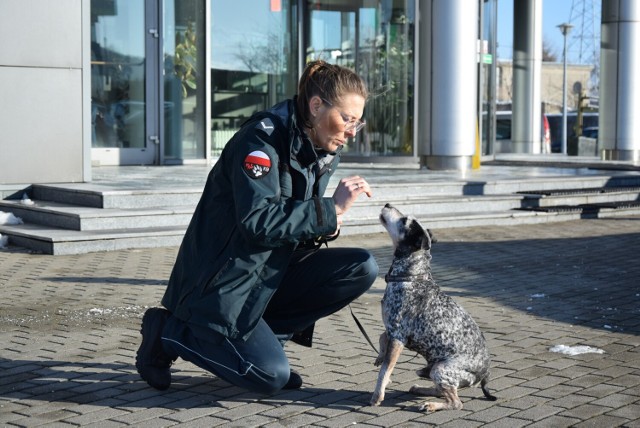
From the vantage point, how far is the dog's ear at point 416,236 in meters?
4.62

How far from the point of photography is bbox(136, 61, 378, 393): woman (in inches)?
179

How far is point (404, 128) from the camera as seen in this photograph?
20969 millimetres

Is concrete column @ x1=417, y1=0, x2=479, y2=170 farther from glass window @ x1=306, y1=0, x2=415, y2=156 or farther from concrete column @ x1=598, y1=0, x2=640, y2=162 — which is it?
concrete column @ x1=598, y1=0, x2=640, y2=162

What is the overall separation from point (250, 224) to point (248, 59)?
1560cm

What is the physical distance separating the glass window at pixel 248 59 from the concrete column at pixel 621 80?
7.75m

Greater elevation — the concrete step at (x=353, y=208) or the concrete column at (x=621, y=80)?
the concrete column at (x=621, y=80)

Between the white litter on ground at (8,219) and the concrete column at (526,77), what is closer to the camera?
the white litter on ground at (8,219)

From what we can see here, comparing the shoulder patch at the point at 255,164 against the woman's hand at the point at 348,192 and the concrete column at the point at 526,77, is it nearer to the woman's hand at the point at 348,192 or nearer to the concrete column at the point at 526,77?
the woman's hand at the point at 348,192

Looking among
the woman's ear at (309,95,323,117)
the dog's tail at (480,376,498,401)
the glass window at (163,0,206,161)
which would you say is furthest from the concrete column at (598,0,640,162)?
the woman's ear at (309,95,323,117)

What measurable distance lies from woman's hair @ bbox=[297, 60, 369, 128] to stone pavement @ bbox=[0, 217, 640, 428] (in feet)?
4.79

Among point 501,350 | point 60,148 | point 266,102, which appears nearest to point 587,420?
point 501,350

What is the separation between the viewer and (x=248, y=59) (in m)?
19.7

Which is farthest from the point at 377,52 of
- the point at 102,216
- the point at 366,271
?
the point at 366,271

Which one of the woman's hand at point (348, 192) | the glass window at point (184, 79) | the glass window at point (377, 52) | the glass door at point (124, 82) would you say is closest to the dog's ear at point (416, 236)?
the woman's hand at point (348, 192)
